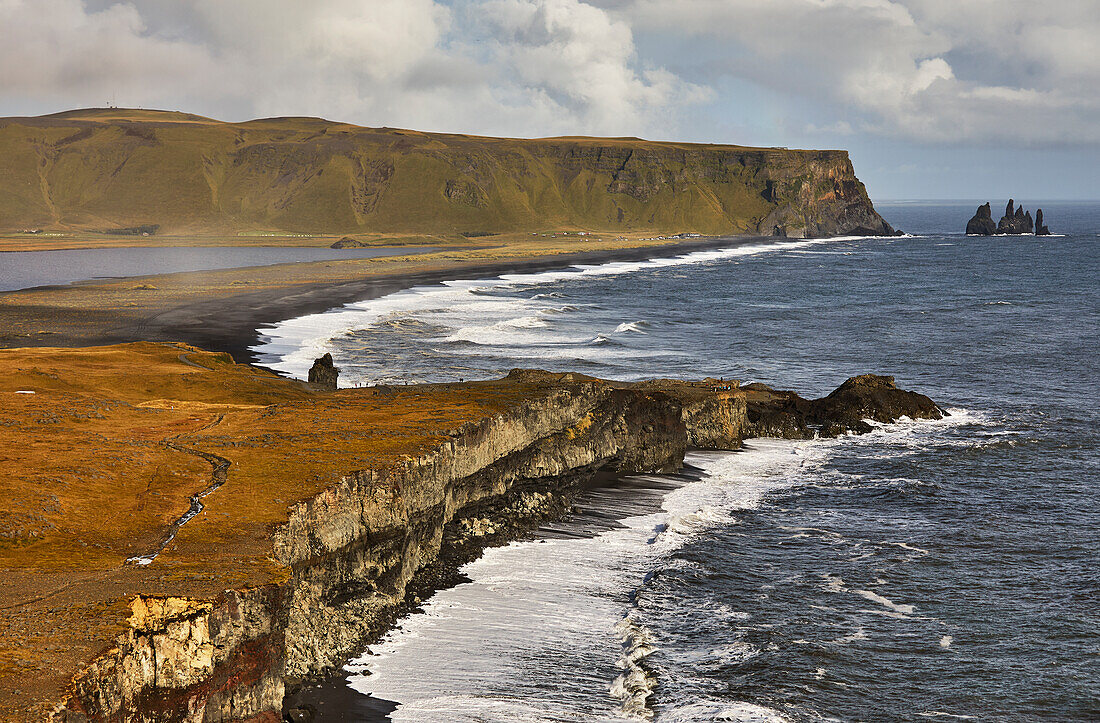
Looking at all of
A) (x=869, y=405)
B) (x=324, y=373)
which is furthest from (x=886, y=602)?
(x=324, y=373)

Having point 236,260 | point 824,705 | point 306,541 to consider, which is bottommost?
point 824,705

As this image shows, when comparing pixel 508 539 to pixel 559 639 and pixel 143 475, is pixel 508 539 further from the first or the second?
pixel 143 475

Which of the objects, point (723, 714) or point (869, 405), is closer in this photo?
point (723, 714)

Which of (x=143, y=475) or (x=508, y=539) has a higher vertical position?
(x=143, y=475)

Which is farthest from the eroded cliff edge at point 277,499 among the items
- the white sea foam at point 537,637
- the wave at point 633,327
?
the wave at point 633,327

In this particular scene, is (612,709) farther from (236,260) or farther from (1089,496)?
(236,260)

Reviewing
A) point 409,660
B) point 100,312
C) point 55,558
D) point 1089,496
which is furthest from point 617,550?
point 100,312

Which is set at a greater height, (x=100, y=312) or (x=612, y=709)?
(x=100, y=312)
